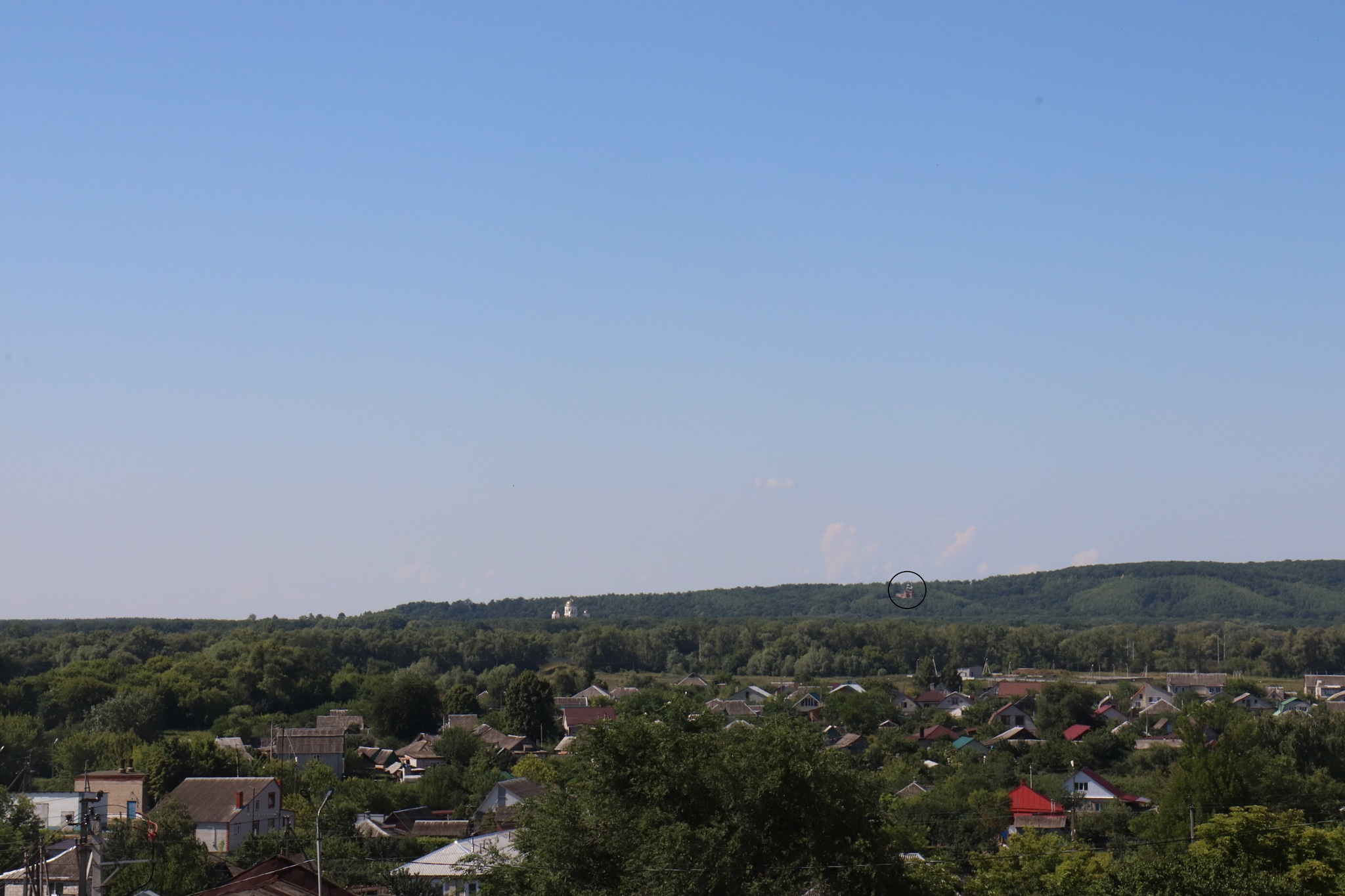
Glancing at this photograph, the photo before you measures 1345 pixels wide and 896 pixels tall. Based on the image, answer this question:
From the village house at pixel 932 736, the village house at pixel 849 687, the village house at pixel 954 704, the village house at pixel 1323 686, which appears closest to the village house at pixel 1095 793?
the village house at pixel 932 736

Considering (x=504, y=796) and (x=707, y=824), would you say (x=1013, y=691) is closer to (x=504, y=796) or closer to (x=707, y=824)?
(x=504, y=796)

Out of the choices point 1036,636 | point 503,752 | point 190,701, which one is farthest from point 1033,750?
point 1036,636

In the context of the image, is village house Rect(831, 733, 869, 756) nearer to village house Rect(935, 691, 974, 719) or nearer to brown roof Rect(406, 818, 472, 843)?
village house Rect(935, 691, 974, 719)

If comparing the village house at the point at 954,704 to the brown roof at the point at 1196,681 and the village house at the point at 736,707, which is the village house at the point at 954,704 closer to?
the village house at the point at 736,707

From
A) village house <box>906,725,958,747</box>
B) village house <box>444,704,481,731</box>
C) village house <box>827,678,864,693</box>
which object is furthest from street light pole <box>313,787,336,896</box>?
village house <box>827,678,864,693</box>

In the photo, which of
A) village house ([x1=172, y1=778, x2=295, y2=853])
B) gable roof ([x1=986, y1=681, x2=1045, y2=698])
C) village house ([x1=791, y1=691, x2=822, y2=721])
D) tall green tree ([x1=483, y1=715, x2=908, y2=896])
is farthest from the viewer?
gable roof ([x1=986, y1=681, x2=1045, y2=698])

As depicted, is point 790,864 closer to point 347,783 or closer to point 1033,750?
point 347,783
